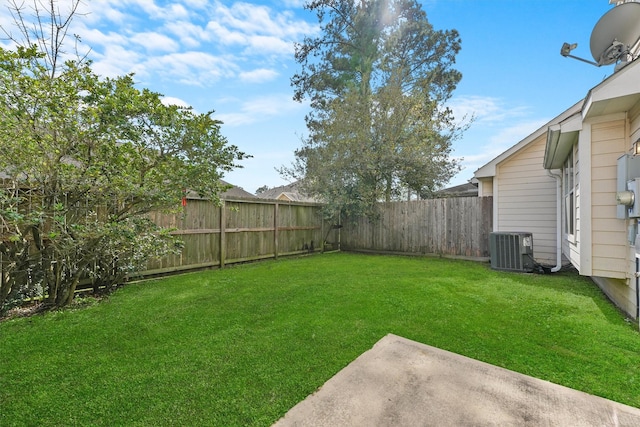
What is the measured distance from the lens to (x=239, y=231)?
6.70m

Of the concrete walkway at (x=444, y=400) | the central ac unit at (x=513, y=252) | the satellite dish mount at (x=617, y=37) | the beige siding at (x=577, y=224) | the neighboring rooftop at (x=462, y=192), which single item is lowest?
the concrete walkway at (x=444, y=400)

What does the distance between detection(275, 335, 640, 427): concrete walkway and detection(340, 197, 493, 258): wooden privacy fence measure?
5794mm

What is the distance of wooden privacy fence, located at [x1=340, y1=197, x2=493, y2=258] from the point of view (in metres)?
7.20

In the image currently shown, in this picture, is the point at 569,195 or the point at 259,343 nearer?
the point at 259,343

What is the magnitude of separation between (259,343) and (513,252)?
5.39 m

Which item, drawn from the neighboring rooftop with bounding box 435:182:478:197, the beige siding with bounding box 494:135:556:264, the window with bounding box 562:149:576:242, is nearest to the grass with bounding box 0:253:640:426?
the window with bounding box 562:149:576:242

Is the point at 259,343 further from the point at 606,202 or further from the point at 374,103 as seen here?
the point at 374,103

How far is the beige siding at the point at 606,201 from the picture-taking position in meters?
3.30

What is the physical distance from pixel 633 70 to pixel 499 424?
3560mm

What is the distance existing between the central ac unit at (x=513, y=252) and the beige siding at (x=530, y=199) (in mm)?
974

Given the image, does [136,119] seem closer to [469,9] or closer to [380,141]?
[380,141]

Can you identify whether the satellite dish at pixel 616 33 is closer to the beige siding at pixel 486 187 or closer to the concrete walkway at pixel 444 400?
the beige siding at pixel 486 187

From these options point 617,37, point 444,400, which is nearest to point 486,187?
point 617,37

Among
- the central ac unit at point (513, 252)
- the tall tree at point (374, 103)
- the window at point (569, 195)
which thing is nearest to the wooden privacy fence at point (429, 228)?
the tall tree at point (374, 103)
